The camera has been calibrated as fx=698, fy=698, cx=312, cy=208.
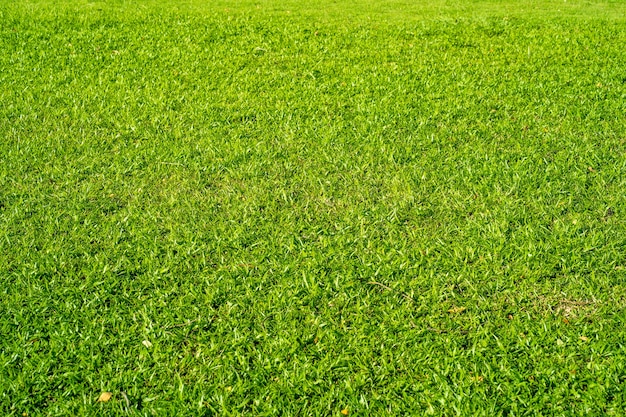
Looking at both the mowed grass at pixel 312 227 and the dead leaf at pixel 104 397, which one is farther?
the mowed grass at pixel 312 227

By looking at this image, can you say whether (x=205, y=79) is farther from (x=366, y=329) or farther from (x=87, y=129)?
(x=366, y=329)

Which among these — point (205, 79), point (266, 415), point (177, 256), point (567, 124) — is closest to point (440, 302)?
point (266, 415)

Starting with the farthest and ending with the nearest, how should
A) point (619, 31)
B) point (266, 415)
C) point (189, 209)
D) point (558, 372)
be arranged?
point (619, 31) → point (189, 209) → point (558, 372) → point (266, 415)

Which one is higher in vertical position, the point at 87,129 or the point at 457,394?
the point at 87,129

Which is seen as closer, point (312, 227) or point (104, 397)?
point (104, 397)

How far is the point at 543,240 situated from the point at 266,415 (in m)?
2.30

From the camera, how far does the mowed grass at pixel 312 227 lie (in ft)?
11.6

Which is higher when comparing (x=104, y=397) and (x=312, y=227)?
(x=312, y=227)

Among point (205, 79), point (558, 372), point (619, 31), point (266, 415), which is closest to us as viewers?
point (266, 415)

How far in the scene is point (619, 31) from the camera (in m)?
8.91

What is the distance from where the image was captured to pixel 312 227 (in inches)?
187

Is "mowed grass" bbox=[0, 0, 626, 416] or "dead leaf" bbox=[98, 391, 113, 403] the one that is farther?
"mowed grass" bbox=[0, 0, 626, 416]

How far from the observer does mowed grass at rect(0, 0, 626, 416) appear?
3.53 m

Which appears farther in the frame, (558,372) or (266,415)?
(558,372)
